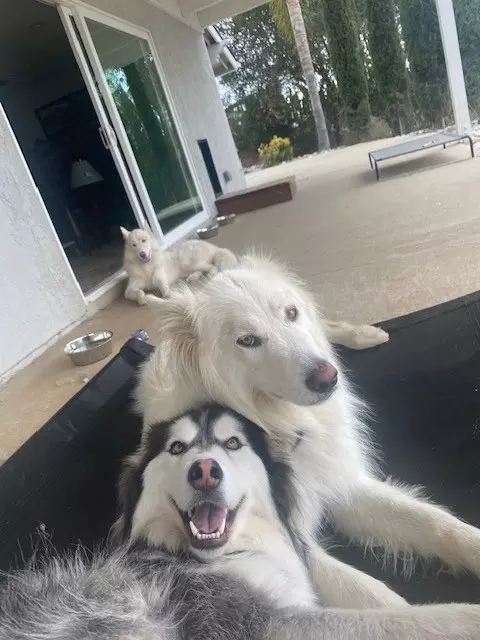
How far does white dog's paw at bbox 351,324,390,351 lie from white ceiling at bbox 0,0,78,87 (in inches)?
205

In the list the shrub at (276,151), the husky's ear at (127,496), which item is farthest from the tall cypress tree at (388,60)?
A: the husky's ear at (127,496)

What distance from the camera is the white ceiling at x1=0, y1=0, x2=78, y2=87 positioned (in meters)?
5.70

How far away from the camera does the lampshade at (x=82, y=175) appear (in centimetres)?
798

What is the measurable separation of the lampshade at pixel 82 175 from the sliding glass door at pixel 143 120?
1.50m

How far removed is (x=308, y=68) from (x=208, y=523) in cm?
1817

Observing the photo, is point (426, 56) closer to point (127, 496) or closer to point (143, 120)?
point (143, 120)

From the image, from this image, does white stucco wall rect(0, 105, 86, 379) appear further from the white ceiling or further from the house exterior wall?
the white ceiling

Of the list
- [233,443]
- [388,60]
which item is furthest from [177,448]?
[388,60]

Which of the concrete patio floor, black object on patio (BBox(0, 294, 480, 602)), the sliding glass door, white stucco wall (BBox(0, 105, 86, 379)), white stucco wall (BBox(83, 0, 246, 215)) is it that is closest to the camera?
black object on patio (BBox(0, 294, 480, 602))

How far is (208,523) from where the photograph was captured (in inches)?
43.1

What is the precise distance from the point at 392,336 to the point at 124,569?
5.05 ft

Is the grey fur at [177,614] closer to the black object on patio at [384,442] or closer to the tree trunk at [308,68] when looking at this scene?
the black object on patio at [384,442]

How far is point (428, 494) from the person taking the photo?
4.46 ft

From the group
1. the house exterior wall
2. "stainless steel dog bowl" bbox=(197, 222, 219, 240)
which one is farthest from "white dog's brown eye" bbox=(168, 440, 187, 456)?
"stainless steel dog bowl" bbox=(197, 222, 219, 240)
